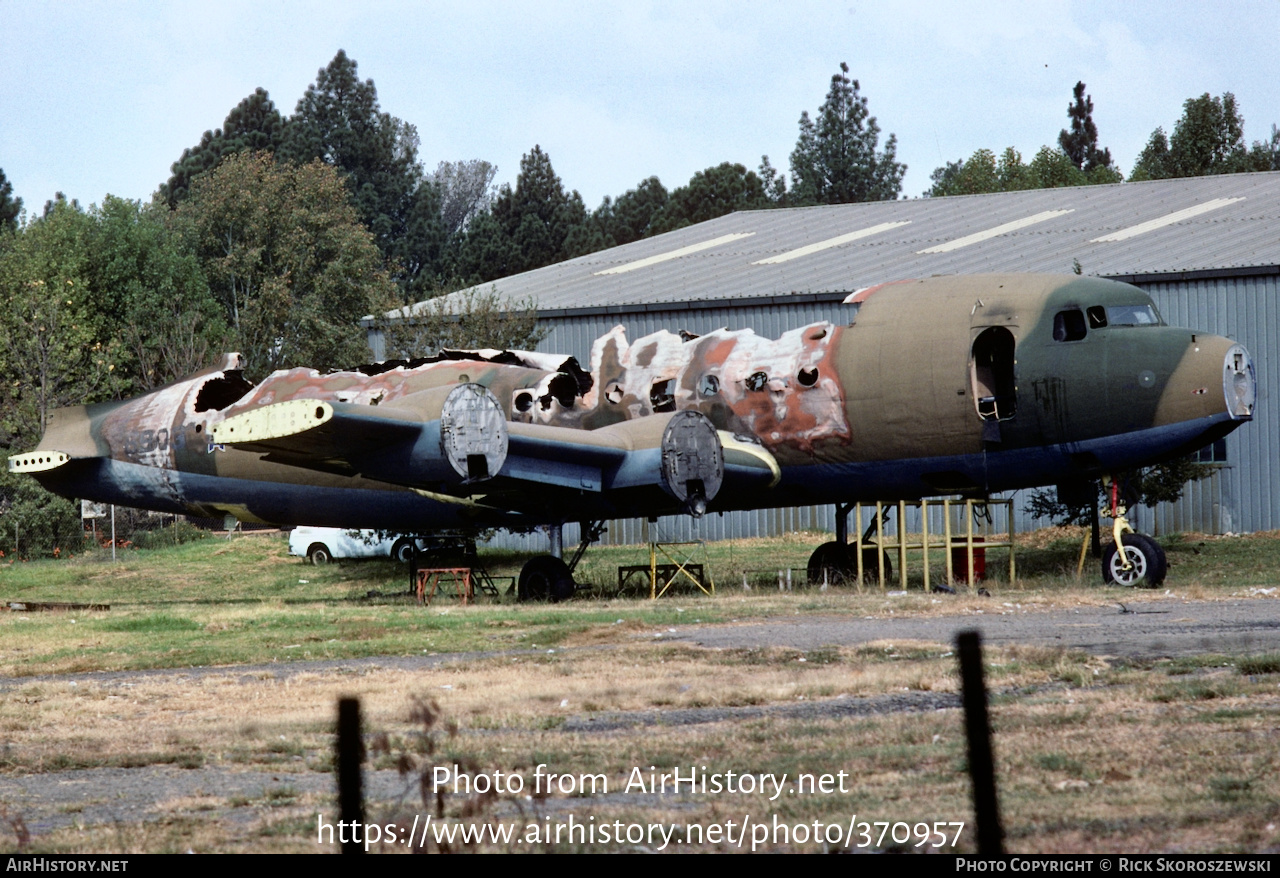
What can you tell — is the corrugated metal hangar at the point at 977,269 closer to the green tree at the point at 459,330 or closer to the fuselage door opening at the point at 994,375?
the green tree at the point at 459,330

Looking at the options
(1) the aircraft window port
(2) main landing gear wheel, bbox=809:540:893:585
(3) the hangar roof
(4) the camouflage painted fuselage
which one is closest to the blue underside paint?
(4) the camouflage painted fuselage

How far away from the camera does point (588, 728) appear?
1096cm

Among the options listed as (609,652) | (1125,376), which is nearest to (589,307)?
(1125,376)

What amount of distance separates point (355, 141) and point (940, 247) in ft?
279

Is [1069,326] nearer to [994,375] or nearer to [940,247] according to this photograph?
[994,375]

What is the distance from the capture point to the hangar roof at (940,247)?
133 ft

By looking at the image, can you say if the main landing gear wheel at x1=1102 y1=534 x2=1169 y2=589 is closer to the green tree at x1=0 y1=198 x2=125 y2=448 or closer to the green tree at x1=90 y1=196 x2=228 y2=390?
the green tree at x1=0 y1=198 x2=125 y2=448

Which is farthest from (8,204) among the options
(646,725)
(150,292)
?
(646,725)

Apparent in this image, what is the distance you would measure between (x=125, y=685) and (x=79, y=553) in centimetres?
3230

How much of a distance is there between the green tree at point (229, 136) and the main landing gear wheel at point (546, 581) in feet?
341

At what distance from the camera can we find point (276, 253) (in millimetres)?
76250

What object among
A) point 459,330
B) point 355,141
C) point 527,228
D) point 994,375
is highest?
point 355,141

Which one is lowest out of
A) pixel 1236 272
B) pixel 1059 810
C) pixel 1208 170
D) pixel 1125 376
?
pixel 1059 810
